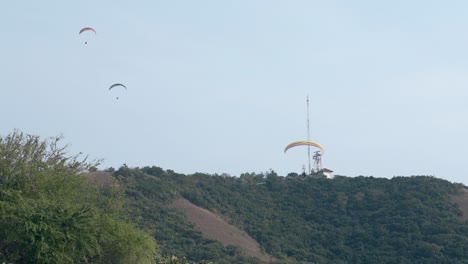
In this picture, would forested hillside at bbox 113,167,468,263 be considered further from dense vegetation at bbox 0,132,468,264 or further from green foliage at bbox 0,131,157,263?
green foliage at bbox 0,131,157,263

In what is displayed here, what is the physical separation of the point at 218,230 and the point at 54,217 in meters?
36.4

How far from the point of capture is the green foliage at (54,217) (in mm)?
27250

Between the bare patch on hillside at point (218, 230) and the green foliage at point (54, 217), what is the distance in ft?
96.6

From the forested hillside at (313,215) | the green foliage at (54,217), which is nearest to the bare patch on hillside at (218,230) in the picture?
the forested hillside at (313,215)

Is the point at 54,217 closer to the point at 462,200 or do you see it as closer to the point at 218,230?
the point at 218,230

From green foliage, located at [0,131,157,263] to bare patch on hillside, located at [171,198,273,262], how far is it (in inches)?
1159

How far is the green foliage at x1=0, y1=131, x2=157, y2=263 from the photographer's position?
89.4 feet

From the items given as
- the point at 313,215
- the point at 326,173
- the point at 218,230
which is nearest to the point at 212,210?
the point at 218,230

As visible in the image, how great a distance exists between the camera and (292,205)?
74.2m

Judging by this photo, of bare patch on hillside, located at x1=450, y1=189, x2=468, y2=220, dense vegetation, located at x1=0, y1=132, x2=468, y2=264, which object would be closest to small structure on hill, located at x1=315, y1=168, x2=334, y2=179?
dense vegetation, located at x1=0, y1=132, x2=468, y2=264

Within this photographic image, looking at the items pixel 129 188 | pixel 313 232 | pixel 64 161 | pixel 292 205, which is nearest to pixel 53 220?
pixel 64 161

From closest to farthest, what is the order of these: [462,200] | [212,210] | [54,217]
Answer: [54,217] → [212,210] → [462,200]

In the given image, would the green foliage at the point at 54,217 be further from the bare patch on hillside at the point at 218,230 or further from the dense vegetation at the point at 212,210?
the bare patch on hillside at the point at 218,230

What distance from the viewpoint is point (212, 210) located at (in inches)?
2692
